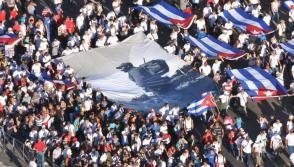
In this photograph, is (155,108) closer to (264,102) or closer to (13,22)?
(264,102)

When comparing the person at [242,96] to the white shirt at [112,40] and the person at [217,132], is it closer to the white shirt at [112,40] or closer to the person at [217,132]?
the person at [217,132]

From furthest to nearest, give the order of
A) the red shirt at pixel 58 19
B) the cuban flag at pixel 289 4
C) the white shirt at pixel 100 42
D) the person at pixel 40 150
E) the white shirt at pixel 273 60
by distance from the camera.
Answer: the cuban flag at pixel 289 4 < the red shirt at pixel 58 19 < the white shirt at pixel 100 42 < the white shirt at pixel 273 60 < the person at pixel 40 150

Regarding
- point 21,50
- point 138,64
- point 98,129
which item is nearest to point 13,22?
point 21,50

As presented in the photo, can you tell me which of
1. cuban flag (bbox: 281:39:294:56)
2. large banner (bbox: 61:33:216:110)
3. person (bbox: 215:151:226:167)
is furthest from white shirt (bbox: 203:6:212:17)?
person (bbox: 215:151:226:167)

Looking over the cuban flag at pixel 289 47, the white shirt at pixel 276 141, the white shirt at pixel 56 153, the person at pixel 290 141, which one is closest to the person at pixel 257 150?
the white shirt at pixel 276 141

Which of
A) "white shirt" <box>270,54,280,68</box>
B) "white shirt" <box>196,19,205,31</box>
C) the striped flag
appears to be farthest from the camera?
the striped flag

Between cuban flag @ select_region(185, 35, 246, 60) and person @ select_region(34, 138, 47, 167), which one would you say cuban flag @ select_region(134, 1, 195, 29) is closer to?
cuban flag @ select_region(185, 35, 246, 60)
